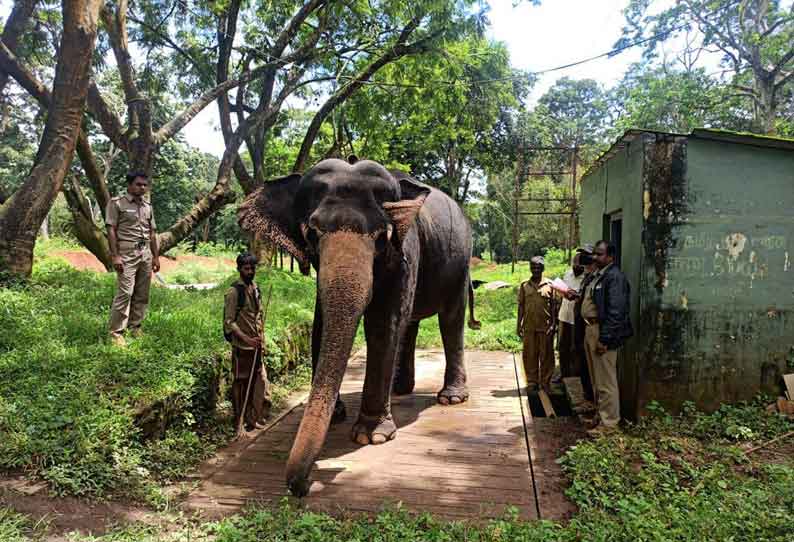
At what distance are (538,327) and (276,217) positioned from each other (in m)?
3.98

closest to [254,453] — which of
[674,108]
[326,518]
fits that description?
[326,518]

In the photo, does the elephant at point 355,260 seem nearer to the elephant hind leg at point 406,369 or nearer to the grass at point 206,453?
the elephant hind leg at point 406,369

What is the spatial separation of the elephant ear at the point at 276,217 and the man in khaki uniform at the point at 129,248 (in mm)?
1665

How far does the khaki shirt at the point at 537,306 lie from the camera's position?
7.39 m

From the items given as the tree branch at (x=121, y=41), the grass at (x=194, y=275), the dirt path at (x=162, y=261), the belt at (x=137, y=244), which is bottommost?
the grass at (x=194, y=275)

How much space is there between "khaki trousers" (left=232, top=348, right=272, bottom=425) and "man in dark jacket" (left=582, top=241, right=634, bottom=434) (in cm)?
326

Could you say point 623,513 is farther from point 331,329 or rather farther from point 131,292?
point 131,292

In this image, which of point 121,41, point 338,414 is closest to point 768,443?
point 338,414

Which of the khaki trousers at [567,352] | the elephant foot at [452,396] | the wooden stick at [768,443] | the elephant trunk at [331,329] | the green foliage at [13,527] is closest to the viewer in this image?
A: the green foliage at [13,527]

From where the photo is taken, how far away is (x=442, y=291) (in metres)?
6.69

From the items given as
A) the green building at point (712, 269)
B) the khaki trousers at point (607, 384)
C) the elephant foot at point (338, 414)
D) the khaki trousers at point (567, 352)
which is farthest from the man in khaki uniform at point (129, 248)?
the khaki trousers at point (567, 352)

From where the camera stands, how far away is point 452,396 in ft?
22.2

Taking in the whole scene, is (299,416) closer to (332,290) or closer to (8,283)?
(332,290)

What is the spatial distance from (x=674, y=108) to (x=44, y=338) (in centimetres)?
2269
